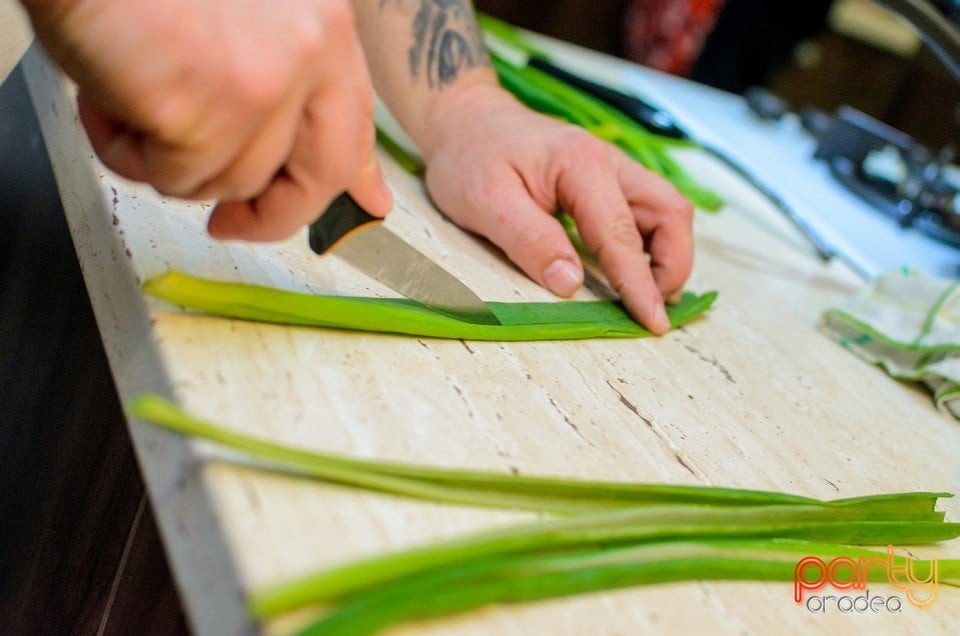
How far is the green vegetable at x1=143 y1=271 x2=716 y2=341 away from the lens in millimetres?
553

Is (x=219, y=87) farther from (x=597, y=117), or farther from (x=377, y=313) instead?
(x=597, y=117)

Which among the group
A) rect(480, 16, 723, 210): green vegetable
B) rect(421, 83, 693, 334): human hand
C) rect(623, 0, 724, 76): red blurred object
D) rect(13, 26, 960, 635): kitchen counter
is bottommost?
rect(13, 26, 960, 635): kitchen counter

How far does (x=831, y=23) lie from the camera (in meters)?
4.52

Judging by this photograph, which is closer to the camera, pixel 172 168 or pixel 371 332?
pixel 172 168

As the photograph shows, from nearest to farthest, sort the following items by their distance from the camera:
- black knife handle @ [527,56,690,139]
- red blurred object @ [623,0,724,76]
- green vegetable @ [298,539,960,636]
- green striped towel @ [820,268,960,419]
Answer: green vegetable @ [298,539,960,636], green striped towel @ [820,268,960,419], black knife handle @ [527,56,690,139], red blurred object @ [623,0,724,76]

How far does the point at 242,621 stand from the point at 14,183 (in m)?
0.67

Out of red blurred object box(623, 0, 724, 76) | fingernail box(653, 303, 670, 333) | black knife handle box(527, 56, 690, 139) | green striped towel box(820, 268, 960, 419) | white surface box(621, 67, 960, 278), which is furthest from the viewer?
red blurred object box(623, 0, 724, 76)

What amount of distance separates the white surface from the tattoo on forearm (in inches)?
30.9

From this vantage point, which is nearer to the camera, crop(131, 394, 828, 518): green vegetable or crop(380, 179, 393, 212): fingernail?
crop(131, 394, 828, 518): green vegetable

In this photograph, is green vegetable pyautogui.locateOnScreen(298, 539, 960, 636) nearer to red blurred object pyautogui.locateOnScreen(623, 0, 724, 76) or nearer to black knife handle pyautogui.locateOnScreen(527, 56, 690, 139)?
black knife handle pyautogui.locateOnScreen(527, 56, 690, 139)

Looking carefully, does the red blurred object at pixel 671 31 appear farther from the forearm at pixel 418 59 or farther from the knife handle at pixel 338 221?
the knife handle at pixel 338 221

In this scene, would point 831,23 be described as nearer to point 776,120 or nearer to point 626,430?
point 776,120

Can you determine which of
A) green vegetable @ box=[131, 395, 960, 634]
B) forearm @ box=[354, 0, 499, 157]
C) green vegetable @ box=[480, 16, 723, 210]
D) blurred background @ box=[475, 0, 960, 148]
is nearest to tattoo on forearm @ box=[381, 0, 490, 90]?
forearm @ box=[354, 0, 499, 157]

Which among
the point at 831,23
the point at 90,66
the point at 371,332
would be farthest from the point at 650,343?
the point at 831,23
